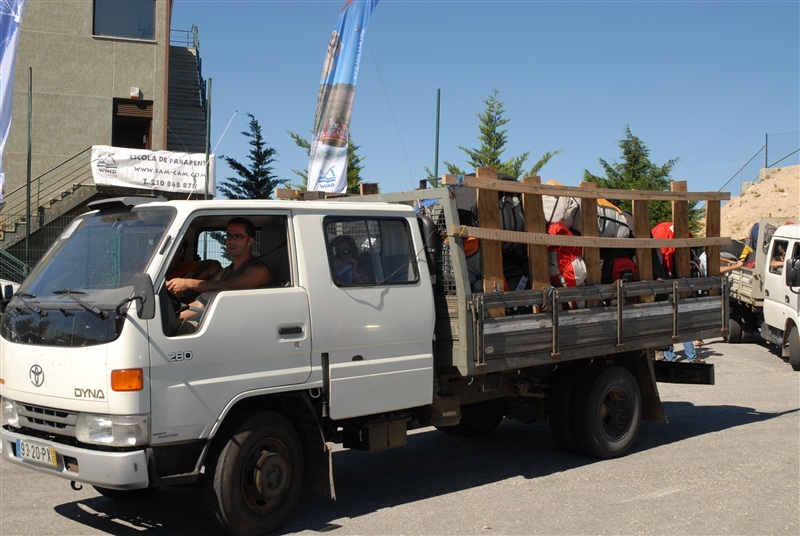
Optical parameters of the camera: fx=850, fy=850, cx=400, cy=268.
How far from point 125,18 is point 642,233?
63.9ft

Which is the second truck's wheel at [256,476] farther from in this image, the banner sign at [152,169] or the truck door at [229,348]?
the banner sign at [152,169]

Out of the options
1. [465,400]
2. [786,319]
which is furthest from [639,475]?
[786,319]

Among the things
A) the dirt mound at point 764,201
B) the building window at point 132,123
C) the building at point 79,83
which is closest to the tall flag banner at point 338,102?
the building at point 79,83

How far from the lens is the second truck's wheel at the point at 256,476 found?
5520mm

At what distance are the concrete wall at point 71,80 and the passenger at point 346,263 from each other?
18.5 meters

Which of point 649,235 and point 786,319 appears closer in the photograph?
point 649,235

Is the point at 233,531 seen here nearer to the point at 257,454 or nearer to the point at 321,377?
the point at 257,454

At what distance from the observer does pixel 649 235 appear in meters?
8.46

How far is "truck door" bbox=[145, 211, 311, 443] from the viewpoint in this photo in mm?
5305

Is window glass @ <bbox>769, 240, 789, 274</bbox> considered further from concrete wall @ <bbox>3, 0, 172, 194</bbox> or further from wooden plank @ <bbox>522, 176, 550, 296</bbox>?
concrete wall @ <bbox>3, 0, 172, 194</bbox>

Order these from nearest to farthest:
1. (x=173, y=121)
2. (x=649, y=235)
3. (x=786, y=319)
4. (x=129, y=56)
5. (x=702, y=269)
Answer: (x=649, y=235)
(x=702, y=269)
(x=786, y=319)
(x=129, y=56)
(x=173, y=121)

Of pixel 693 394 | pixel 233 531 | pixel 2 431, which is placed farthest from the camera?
pixel 693 394

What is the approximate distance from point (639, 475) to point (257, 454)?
11.4ft

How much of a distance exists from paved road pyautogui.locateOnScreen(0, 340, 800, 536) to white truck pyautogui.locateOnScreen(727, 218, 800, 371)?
17.0 feet
